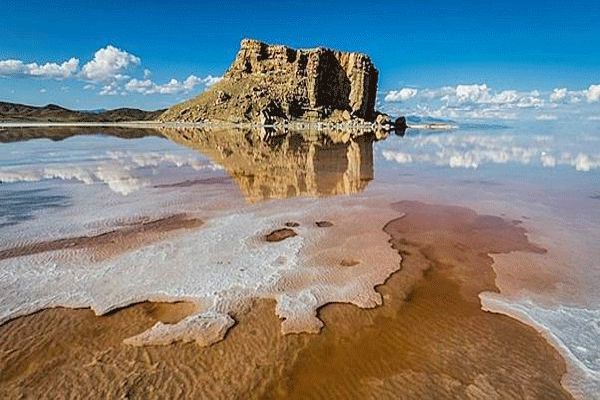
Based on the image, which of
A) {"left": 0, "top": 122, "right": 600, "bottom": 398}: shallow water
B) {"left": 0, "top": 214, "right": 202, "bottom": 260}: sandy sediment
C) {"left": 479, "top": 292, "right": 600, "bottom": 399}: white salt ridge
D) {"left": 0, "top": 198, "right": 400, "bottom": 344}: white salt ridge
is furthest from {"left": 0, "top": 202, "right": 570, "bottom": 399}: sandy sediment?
{"left": 0, "top": 214, "right": 202, "bottom": 260}: sandy sediment

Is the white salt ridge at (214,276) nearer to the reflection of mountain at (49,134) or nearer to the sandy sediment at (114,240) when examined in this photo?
the sandy sediment at (114,240)

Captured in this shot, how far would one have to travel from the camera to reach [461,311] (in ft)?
32.7

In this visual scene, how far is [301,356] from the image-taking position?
26.6ft

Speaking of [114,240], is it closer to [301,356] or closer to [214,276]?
[214,276]

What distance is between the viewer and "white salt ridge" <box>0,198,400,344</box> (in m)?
9.78

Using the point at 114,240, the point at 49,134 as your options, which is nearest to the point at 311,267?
the point at 114,240

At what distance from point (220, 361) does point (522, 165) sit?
40.1 metres

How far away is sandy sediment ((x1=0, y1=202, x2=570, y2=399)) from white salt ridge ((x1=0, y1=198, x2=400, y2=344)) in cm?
38

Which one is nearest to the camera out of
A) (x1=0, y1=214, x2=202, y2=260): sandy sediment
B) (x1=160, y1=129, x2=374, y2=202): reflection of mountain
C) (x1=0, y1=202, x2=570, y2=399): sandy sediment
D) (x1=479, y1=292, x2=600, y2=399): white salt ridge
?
(x1=0, y1=202, x2=570, y2=399): sandy sediment

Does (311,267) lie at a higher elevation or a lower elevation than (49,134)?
lower

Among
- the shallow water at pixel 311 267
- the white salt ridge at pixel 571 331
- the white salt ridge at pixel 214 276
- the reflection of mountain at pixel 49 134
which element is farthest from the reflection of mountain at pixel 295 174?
the reflection of mountain at pixel 49 134

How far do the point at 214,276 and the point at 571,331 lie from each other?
8.81 meters

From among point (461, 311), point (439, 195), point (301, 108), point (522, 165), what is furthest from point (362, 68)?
point (461, 311)

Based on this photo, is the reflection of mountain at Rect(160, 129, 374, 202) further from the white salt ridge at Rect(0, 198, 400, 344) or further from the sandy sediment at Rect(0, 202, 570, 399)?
the sandy sediment at Rect(0, 202, 570, 399)
